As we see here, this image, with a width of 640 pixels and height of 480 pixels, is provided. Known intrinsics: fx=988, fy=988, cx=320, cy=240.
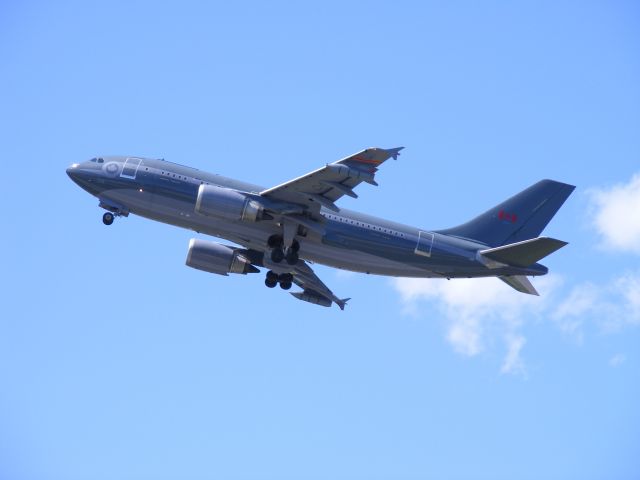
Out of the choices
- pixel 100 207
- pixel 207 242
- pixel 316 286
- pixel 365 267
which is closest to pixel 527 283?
pixel 365 267

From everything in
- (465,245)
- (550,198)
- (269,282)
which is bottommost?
(269,282)

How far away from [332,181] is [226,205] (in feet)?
17.2

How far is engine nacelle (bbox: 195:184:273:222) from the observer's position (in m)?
46.3

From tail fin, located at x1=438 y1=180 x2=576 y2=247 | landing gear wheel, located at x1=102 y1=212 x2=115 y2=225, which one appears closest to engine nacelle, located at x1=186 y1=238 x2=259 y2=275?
landing gear wheel, located at x1=102 y1=212 x2=115 y2=225

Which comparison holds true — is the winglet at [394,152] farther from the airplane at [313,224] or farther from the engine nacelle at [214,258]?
the engine nacelle at [214,258]

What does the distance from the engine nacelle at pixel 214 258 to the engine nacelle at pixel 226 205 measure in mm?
5749

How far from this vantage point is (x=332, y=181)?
4534cm

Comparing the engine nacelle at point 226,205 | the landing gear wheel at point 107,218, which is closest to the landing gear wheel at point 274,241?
the engine nacelle at point 226,205

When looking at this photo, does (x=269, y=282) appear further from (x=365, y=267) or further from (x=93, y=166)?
(x=93, y=166)

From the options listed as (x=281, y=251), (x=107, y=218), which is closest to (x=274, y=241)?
(x=281, y=251)

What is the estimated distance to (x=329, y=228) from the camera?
49031 mm

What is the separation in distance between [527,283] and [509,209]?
4687 millimetres

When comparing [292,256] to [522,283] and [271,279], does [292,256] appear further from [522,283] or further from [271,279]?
[522,283]

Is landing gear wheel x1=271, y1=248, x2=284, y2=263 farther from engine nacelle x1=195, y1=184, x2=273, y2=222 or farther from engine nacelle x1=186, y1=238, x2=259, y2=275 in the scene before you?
engine nacelle x1=186, y1=238, x2=259, y2=275
